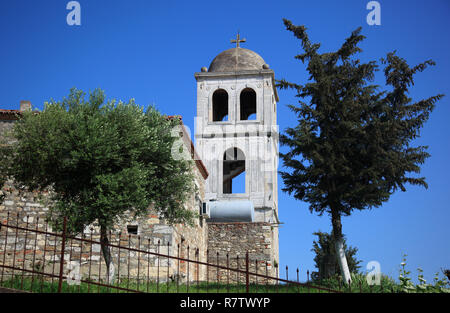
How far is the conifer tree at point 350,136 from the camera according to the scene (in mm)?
17969

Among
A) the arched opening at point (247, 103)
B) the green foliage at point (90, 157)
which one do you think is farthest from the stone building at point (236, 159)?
the green foliage at point (90, 157)

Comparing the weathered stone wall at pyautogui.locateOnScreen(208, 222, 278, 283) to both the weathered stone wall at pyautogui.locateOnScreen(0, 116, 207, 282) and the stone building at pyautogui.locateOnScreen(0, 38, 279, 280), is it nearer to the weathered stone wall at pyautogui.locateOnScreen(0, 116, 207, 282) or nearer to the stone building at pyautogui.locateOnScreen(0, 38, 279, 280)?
the stone building at pyautogui.locateOnScreen(0, 38, 279, 280)

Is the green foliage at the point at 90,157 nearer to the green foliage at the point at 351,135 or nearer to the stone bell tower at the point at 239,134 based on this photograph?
the green foliage at the point at 351,135

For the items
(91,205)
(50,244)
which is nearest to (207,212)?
(50,244)

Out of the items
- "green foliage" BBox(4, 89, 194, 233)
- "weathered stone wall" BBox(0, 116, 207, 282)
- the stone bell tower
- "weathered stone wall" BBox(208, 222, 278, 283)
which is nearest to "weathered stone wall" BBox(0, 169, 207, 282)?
"weathered stone wall" BBox(0, 116, 207, 282)

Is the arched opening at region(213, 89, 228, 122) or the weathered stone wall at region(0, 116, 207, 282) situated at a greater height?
the arched opening at region(213, 89, 228, 122)

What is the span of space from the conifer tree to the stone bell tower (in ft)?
49.6

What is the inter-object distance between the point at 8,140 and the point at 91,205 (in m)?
6.30

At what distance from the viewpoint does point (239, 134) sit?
3575cm

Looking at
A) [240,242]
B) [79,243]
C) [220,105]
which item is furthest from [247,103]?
[79,243]

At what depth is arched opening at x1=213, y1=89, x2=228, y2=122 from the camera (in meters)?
38.6

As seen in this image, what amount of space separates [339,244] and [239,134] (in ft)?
61.6

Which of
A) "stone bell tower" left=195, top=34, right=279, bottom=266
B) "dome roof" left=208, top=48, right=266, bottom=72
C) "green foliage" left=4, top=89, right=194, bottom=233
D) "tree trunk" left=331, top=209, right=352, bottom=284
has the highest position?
"dome roof" left=208, top=48, right=266, bottom=72

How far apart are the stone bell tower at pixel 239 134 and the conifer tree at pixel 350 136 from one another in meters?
15.1
